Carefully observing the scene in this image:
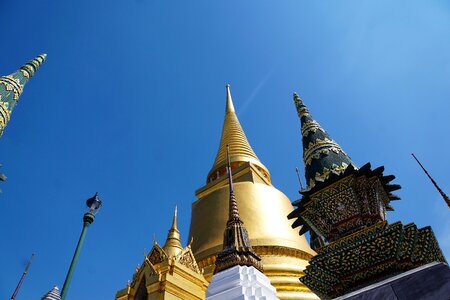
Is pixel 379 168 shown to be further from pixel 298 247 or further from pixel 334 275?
pixel 298 247

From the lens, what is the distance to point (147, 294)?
26.1 ft

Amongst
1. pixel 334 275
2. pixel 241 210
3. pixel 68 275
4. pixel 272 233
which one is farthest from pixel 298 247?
pixel 334 275

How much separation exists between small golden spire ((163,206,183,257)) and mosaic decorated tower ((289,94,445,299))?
6.97m

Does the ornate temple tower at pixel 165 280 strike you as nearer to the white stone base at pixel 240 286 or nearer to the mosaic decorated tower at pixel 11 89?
the mosaic decorated tower at pixel 11 89

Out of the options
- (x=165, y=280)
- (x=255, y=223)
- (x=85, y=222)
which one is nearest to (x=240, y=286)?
(x=85, y=222)

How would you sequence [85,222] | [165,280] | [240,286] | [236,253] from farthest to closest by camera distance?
[165,280], [85,222], [236,253], [240,286]

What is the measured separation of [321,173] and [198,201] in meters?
11.6

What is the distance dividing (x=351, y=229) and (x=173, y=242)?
25.9 ft

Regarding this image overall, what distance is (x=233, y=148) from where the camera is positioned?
17484 mm

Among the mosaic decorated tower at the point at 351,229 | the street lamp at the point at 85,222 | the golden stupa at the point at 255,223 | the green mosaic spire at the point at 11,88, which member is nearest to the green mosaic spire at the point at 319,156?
the mosaic decorated tower at the point at 351,229

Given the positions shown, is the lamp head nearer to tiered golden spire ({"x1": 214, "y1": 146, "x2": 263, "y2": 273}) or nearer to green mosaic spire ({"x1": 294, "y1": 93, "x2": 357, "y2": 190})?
tiered golden spire ({"x1": 214, "y1": 146, "x2": 263, "y2": 273})

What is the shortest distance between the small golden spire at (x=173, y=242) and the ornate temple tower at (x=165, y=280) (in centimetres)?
97

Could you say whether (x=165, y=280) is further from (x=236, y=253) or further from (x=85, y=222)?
(x=236, y=253)

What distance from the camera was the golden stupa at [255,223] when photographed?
9500 millimetres
